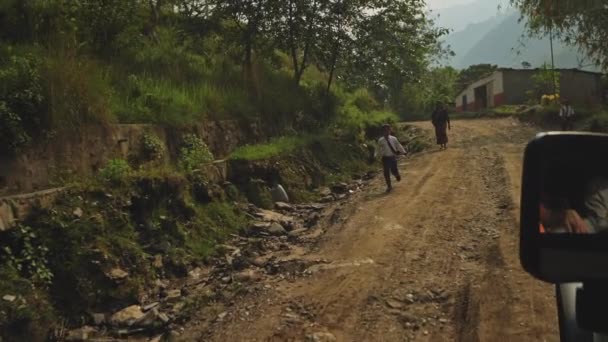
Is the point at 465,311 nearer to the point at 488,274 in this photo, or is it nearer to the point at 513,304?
the point at 513,304

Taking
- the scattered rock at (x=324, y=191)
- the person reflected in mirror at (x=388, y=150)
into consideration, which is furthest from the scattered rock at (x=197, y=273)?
the person reflected in mirror at (x=388, y=150)

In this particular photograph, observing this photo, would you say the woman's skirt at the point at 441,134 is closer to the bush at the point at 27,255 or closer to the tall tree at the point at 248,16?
the tall tree at the point at 248,16

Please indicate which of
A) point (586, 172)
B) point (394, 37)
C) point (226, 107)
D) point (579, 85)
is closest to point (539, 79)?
point (579, 85)

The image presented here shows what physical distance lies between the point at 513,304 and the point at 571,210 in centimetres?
428

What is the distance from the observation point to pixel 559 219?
1.44 meters

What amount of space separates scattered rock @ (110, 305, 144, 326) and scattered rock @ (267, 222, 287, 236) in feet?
11.0

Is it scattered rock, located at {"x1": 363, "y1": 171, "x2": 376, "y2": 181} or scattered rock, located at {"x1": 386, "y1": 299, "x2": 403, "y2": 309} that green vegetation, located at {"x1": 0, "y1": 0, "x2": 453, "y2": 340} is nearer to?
scattered rock, located at {"x1": 363, "y1": 171, "x2": 376, "y2": 181}

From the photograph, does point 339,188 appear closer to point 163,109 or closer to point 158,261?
point 163,109

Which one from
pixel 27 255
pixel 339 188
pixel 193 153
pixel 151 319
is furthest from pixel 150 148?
pixel 339 188

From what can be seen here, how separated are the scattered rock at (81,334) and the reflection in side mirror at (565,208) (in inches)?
196

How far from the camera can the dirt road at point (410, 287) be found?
5098 mm

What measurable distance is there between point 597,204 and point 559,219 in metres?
0.12

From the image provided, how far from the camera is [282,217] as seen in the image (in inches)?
392

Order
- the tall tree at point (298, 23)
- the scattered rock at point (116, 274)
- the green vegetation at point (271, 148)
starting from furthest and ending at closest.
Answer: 1. the tall tree at point (298, 23)
2. the green vegetation at point (271, 148)
3. the scattered rock at point (116, 274)
